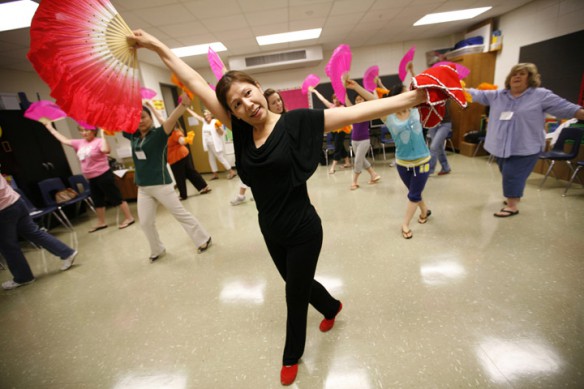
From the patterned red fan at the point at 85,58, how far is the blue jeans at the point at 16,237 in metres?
2.35

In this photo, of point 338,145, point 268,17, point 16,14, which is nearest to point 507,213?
point 338,145

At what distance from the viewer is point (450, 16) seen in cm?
568

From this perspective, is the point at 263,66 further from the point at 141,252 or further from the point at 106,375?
the point at 106,375

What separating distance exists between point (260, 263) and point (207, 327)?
85cm

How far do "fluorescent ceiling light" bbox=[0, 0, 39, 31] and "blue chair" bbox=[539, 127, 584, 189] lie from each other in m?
6.75

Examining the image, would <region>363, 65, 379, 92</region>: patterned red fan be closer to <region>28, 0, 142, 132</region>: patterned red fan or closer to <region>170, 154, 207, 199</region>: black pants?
<region>28, 0, 142, 132</region>: patterned red fan

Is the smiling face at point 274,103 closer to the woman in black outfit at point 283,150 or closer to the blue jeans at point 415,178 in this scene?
the woman in black outfit at point 283,150

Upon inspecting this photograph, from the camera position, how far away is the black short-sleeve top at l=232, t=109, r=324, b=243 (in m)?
1.09

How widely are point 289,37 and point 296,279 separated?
5902mm

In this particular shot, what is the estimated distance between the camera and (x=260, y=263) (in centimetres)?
268

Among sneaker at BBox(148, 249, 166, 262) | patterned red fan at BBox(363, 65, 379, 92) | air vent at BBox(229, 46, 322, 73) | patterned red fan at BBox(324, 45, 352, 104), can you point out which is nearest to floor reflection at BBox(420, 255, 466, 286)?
patterned red fan at BBox(324, 45, 352, 104)

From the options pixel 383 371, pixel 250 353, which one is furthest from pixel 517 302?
pixel 250 353

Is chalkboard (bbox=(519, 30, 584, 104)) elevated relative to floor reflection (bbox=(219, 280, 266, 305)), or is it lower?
elevated

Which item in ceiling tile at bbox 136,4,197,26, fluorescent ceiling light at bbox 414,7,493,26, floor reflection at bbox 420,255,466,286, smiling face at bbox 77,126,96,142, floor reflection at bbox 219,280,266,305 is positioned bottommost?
floor reflection at bbox 219,280,266,305
